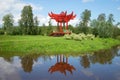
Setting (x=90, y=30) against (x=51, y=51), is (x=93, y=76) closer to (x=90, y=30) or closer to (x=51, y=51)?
(x=51, y=51)

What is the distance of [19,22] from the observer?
219 feet

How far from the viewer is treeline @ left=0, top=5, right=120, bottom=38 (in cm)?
6650

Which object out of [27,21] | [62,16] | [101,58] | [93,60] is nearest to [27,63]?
[93,60]

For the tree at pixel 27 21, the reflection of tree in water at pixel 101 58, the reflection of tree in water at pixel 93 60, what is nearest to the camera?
the reflection of tree in water at pixel 93 60

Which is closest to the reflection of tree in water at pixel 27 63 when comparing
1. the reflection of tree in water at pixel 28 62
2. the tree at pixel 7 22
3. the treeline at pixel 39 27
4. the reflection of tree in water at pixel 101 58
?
the reflection of tree in water at pixel 28 62

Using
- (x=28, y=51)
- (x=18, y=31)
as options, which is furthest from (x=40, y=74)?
(x=18, y=31)

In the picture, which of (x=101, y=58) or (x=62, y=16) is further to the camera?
(x=62, y=16)

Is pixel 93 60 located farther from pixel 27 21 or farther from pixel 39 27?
pixel 39 27

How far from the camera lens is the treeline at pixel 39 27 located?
6650 centimetres

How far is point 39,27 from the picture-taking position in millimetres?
76438

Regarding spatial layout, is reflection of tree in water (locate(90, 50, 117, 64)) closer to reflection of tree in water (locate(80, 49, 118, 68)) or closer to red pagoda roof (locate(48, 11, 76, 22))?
reflection of tree in water (locate(80, 49, 118, 68))

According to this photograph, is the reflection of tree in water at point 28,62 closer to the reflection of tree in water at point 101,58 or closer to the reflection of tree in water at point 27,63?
the reflection of tree in water at point 27,63

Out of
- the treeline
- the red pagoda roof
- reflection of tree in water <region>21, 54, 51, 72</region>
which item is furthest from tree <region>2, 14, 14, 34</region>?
reflection of tree in water <region>21, 54, 51, 72</region>

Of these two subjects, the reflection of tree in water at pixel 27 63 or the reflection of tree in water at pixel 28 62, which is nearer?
the reflection of tree in water at pixel 27 63
